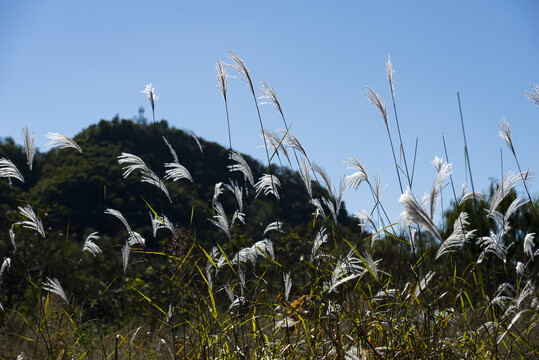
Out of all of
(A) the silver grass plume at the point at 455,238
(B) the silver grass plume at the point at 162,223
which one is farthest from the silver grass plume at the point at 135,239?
(A) the silver grass plume at the point at 455,238

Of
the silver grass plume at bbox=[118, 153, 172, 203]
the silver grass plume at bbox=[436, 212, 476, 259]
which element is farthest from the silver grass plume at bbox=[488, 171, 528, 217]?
the silver grass plume at bbox=[118, 153, 172, 203]

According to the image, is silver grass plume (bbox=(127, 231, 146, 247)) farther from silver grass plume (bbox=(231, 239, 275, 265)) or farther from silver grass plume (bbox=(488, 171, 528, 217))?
silver grass plume (bbox=(488, 171, 528, 217))

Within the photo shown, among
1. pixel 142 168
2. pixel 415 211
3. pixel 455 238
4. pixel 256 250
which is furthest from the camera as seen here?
pixel 256 250

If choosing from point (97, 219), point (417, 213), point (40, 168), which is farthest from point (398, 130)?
point (40, 168)

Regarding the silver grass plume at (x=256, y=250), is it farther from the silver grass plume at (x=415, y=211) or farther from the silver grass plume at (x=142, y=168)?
the silver grass plume at (x=415, y=211)

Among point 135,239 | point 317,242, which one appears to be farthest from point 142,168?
point 317,242

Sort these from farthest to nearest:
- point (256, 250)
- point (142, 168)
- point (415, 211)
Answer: point (256, 250), point (142, 168), point (415, 211)

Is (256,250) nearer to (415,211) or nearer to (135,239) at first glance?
(135,239)

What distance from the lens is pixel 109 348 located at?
11.7 ft

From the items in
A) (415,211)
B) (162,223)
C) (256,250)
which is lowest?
(256,250)

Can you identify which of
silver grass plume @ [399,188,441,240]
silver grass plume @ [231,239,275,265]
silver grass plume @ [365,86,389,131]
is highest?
silver grass plume @ [365,86,389,131]

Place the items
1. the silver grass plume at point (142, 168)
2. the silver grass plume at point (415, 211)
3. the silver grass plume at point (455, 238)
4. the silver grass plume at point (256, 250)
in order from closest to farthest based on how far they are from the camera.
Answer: the silver grass plume at point (415, 211), the silver grass plume at point (455, 238), the silver grass plume at point (142, 168), the silver grass plume at point (256, 250)

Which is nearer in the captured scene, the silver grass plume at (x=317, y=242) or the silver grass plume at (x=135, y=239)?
the silver grass plume at (x=317, y=242)

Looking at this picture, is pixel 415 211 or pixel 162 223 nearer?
pixel 415 211
